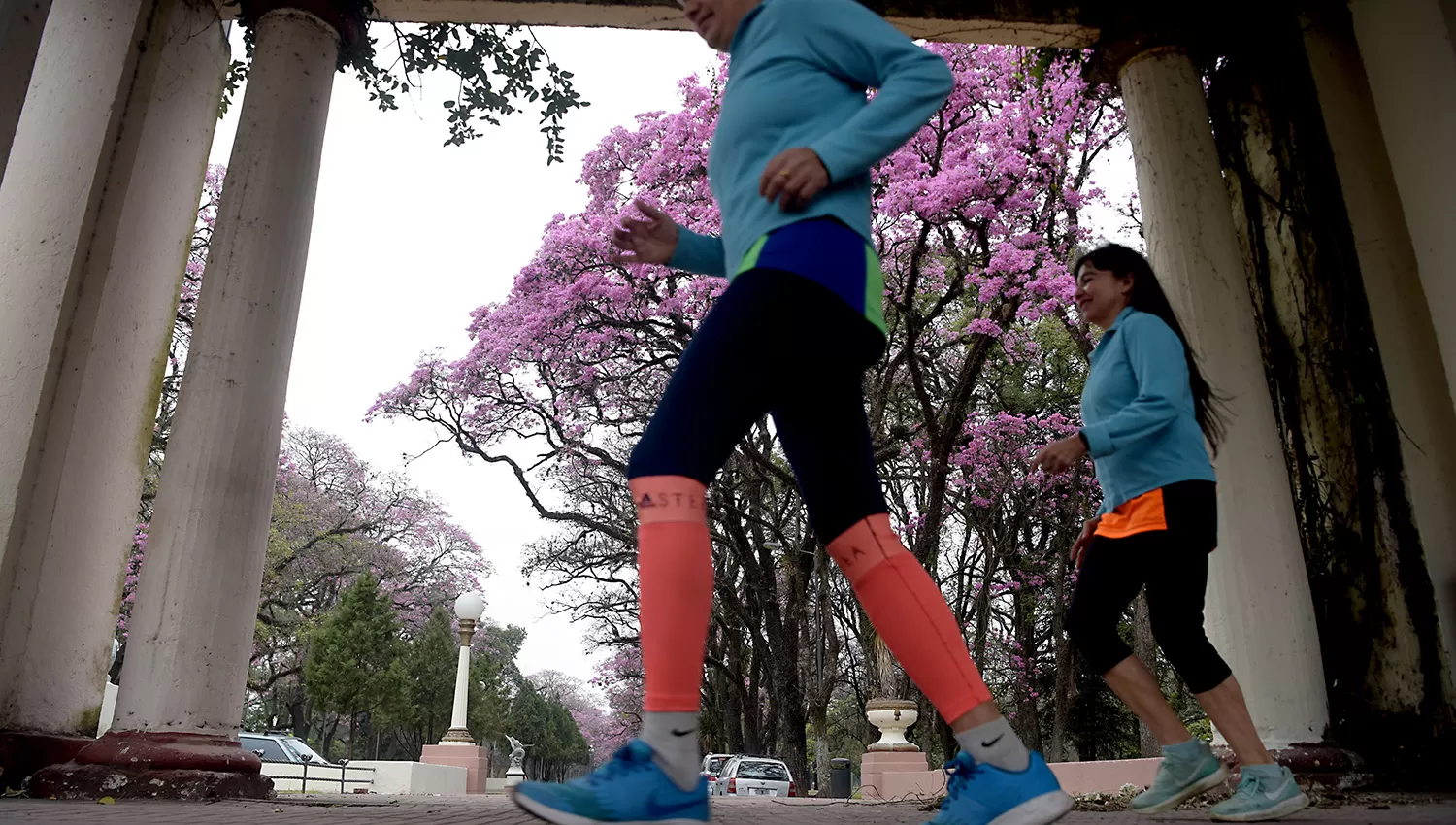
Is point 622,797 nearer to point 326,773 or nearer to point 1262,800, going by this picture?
point 1262,800

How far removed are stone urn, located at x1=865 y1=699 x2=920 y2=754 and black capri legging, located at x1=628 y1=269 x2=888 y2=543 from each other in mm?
10215

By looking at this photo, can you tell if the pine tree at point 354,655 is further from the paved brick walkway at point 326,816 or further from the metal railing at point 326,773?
the paved brick walkway at point 326,816

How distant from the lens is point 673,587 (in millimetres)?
1527

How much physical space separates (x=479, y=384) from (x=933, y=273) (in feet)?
26.2

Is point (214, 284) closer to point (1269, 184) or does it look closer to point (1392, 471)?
point (1269, 184)

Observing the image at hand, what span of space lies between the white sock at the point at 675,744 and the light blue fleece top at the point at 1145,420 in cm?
151

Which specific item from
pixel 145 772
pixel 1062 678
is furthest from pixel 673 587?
pixel 1062 678

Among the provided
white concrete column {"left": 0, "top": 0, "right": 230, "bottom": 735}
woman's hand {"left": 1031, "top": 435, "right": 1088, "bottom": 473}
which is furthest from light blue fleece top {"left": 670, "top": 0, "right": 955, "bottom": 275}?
white concrete column {"left": 0, "top": 0, "right": 230, "bottom": 735}

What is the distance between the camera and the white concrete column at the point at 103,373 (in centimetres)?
374

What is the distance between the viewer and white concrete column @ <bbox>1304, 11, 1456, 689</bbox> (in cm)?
394

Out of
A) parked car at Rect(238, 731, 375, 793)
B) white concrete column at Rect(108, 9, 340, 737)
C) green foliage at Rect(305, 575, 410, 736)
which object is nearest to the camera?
white concrete column at Rect(108, 9, 340, 737)

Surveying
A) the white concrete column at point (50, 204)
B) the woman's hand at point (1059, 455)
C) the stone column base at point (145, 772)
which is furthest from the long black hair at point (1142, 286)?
the white concrete column at point (50, 204)

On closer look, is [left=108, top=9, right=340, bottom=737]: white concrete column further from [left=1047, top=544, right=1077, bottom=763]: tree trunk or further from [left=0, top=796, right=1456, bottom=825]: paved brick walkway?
[left=1047, top=544, right=1077, bottom=763]: tree trunk

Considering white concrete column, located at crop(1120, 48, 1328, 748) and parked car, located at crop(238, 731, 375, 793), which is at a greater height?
white concrete column, located at crop(1120, 48, 1328, 748)
